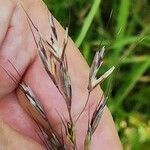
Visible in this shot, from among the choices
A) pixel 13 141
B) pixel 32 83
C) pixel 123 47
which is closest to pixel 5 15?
pixel 32 83

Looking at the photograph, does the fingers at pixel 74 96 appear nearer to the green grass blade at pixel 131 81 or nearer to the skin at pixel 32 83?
the skin at pixel 32 83

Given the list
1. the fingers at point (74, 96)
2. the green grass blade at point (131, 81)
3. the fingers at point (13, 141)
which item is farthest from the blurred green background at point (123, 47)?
the fingers at point (13, 141)

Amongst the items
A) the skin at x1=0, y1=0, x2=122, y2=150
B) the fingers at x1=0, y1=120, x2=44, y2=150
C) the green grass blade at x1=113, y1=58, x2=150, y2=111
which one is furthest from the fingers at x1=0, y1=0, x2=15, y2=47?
the green grass blade at x1=113, y1=58, x2=150, y2=111

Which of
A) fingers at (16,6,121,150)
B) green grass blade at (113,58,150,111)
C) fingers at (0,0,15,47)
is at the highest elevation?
fingers at (0,0,15,47)

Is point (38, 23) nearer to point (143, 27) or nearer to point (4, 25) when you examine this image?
point (4, 25)

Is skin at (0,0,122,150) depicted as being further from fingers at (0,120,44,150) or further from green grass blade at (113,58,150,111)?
green grass blade at (113,58,150,111)

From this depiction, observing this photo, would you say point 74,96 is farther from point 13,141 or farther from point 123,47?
point 123,47
